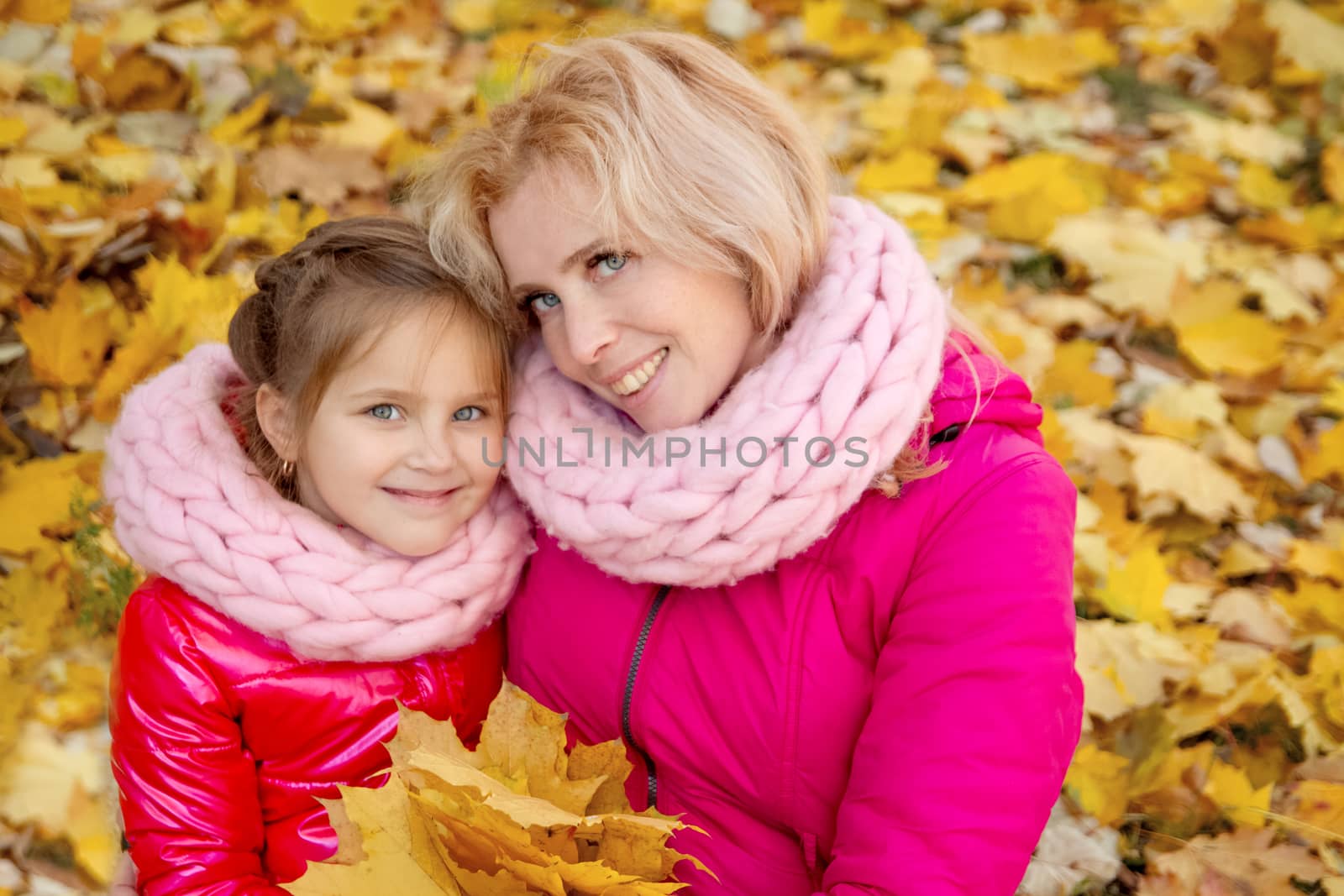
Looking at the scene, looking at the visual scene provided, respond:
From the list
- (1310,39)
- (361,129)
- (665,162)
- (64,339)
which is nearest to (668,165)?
(665,162)

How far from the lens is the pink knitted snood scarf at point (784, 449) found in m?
1.40

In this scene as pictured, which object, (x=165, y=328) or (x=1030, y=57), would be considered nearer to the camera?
(x=165, y=328)

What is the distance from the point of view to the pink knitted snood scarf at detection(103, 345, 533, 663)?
5.00ft

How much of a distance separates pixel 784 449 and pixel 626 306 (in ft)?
1.00

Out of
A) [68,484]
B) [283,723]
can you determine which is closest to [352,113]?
[68,484]

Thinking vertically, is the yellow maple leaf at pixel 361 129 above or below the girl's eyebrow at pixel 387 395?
below

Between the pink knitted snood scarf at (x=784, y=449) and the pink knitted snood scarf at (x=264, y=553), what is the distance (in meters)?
0.19

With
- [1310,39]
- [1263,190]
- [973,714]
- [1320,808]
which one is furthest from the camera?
[1310,39]

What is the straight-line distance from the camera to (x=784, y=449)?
1409 millimetres

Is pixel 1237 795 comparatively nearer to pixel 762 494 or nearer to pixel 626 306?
pixel 762 494

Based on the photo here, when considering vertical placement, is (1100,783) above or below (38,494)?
below

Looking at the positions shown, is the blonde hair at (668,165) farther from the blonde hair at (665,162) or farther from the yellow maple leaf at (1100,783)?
the yellow maple leaf at (1100,783)

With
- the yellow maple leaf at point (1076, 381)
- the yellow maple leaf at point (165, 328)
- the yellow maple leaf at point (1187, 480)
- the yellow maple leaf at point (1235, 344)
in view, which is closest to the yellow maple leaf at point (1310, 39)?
the yellow maple leaf at point (1235, 344)

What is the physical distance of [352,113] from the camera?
9.53 feet
